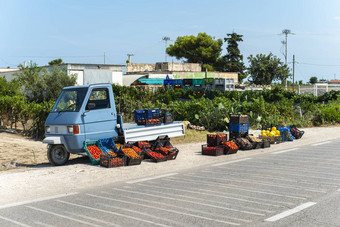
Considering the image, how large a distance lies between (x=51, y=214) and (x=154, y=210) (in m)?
1.76

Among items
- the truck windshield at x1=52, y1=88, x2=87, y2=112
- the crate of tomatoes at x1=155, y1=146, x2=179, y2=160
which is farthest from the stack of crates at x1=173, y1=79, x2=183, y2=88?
the truck windshield at x1=52, y1=88, x2=87, y2=112

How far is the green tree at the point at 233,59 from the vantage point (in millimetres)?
90750

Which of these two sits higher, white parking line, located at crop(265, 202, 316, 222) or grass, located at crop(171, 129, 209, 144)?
grass, located at crop(171, 129, 209, 144)

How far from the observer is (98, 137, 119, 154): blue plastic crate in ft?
40.4

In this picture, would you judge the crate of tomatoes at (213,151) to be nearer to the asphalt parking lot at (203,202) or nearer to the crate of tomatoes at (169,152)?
the crate of tomatoes at (169,152)

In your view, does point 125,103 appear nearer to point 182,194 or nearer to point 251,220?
point 182,194

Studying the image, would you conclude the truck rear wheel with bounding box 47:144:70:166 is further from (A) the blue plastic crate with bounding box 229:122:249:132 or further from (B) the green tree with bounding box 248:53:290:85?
(B) the green tree with bounding box 248:53:290:85

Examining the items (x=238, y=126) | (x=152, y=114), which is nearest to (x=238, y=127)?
(x=238, y=126)

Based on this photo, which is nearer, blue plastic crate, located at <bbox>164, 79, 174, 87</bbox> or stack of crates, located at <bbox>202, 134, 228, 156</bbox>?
stack of crates, located at <bbox>202, 134, 228, 156</bbox>

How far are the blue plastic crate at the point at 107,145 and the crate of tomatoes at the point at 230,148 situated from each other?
13.1ft

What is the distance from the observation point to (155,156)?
12719 mm

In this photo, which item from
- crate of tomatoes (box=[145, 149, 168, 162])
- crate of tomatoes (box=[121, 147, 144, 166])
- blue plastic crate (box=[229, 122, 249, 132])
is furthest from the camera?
blue plastic crate (box=[229, 122, 249, 132])

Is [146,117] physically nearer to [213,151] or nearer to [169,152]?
[169,152]

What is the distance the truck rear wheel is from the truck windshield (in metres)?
1.14
